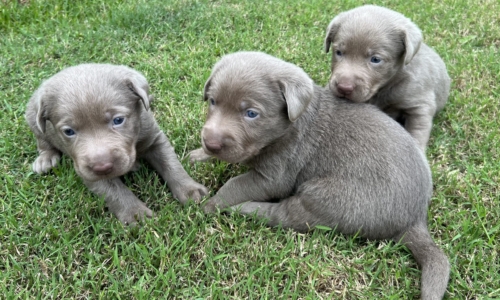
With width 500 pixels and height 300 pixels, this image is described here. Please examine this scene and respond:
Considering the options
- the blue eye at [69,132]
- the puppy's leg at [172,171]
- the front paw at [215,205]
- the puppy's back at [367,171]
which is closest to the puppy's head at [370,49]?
the puppy's back at [367,171]

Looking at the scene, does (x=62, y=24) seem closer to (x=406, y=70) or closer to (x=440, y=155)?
(x=406, y=70)

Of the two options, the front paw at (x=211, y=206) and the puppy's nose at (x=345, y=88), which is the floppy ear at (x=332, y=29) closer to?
the puppy's nose at (x=345, y=88)

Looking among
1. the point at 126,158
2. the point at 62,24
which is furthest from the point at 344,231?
the point at 62,24

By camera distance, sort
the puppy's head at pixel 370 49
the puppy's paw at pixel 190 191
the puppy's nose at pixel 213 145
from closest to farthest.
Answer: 1. the puppy's nose at pixel 213 145
2. the puppy's paw at pixel 190 191
3. the puppy's head at pixel 370 49

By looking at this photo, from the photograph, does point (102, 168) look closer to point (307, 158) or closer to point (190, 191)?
point (190, 191)

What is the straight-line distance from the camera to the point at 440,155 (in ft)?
15.7

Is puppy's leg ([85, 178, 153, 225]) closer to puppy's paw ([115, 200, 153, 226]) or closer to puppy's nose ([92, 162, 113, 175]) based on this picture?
puppy's paw ([115, 200, 153, 226])

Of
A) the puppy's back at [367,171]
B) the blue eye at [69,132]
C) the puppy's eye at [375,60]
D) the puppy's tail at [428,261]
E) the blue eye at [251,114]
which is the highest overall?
the puppy's eye at [375,60]

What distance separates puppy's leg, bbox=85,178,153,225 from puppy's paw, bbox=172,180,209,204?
1.04 feet

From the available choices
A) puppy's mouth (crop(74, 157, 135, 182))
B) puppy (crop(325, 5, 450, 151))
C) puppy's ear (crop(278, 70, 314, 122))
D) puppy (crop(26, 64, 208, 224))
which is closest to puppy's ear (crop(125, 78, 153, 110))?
puppy (crop(26, 64, 208, 224))

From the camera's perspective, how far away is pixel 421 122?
4.99 meters

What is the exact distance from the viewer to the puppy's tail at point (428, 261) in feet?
10.5

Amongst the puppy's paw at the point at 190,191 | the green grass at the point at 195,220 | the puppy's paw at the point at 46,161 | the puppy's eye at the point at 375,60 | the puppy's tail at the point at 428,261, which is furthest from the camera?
the puppy's eye at the point at 375,60

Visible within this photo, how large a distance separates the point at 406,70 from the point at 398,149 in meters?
1.59
